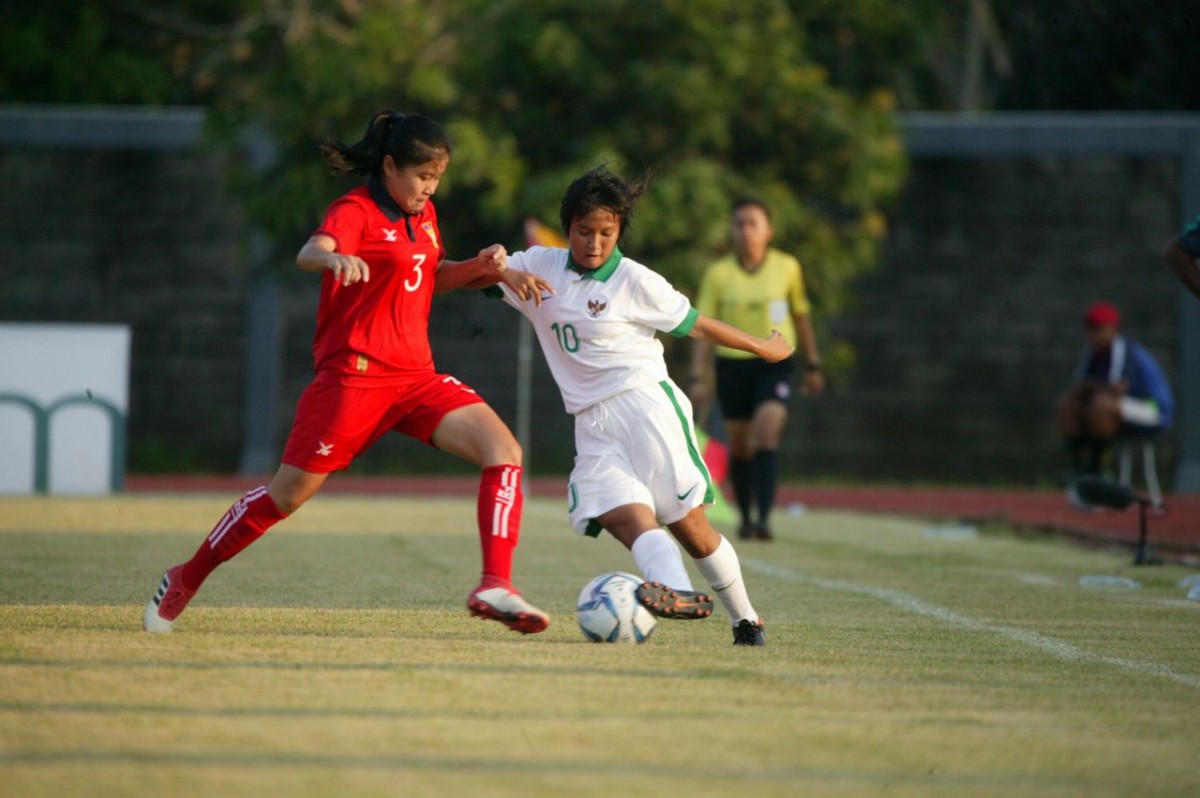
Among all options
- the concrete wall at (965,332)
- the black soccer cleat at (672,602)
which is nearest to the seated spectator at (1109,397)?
the concrete wall at (965,332)

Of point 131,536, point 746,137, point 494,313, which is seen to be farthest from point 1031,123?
point 131,536

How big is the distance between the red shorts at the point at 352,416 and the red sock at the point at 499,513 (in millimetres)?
298

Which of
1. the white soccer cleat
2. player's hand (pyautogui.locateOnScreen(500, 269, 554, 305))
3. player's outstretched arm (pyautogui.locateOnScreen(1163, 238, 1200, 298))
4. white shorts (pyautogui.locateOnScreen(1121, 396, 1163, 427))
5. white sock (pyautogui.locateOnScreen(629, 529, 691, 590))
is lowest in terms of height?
white shorts (pyautogui.locateOnScreen(1121, 396, 1163, 427))

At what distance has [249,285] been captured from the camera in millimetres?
21734

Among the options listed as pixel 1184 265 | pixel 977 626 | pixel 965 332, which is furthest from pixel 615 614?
pixel 965 332

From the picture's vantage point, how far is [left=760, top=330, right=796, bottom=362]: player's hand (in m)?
6.20

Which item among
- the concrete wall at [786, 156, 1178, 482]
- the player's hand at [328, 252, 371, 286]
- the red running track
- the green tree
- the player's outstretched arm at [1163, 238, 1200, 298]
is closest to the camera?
the player's hand at [328, 252, 371, 286]

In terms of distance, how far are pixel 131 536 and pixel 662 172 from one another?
9.72m

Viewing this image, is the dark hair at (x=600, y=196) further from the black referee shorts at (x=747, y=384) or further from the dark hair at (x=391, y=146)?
the black referee shorts at (x=747, y=384)

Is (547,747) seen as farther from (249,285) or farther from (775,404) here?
(249,285)

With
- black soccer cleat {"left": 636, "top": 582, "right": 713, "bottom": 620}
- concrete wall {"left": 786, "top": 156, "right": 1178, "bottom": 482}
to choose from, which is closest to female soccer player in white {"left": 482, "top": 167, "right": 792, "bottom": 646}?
black soccer cleat {"left": 636, "top": 582, "right": 713, "bottom": 620}

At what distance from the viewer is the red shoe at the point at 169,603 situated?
19.9 ft

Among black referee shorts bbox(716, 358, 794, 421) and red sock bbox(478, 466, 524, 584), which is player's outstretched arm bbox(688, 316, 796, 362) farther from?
black referee shorts bbox(716, 358, 794, 421)

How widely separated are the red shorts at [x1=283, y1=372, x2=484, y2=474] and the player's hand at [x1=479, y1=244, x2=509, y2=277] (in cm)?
45
